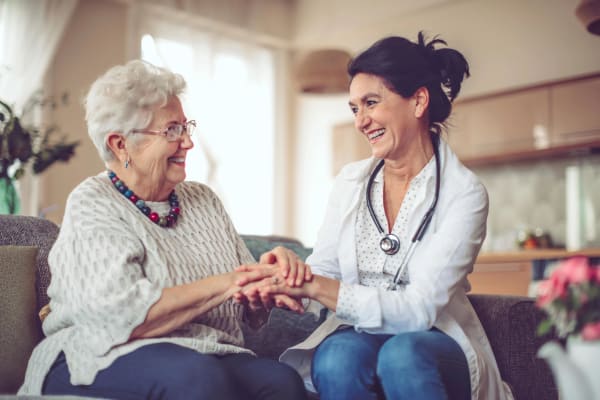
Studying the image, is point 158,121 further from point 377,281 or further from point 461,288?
point 461,288

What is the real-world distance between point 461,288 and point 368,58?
27.4 inches

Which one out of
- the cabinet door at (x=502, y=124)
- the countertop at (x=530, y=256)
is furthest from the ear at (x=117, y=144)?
the cabinet door at (x=502, y=124)

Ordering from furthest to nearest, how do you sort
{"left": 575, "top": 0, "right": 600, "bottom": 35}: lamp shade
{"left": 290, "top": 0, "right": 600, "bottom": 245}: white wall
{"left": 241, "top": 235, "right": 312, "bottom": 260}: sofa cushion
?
{"left": 290, "top": 0, "right": 600, "bottom": 245}: white wall, {"left": 575, "top": 0, "right": 600, "bottom": 35}: lamp shade, {"left": 241, "top": 235, "right": 312, "bottom": 260}: sofa cushion

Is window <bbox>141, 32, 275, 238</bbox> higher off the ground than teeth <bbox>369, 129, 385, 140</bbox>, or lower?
higher

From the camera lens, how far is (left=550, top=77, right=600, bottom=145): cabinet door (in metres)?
4.58

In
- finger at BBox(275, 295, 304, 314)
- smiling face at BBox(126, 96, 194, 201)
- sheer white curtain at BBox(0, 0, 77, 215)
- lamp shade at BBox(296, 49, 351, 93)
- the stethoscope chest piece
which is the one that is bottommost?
finger at BBox(275, 295, 304, 314)

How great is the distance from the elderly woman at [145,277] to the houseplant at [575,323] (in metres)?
0.72

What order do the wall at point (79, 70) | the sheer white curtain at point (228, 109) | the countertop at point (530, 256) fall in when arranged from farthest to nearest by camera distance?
the sheer white curtain at point (228, 109) → the wall at point (79, 70) → the countertop at point (530, 256)

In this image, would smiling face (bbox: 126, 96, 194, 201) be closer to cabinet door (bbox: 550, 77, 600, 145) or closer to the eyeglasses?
the eyeglasses

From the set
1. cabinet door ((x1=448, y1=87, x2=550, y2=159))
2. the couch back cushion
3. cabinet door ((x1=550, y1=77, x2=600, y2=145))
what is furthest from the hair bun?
cabinet door ((x1=550, y1=77, x2=600, y2=145))

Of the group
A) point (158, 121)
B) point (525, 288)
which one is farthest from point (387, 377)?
point (525, 288)

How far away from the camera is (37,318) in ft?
5.86

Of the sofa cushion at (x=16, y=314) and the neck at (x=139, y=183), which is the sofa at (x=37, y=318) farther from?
the neck at (x=139, y=183)

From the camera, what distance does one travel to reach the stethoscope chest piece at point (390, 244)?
178cm
